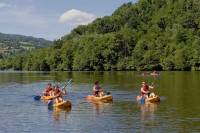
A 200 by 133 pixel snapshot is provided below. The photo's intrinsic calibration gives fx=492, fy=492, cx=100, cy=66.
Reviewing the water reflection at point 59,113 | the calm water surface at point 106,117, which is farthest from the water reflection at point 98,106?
the water reflection at point 59,113

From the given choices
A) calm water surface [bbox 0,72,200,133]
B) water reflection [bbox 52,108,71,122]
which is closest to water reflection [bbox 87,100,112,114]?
calm water surface [bbox 0,72,200,133]

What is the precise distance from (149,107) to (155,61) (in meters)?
131

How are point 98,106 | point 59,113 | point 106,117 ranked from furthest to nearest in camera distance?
point 98,106 → point 59,113 → point 106,117

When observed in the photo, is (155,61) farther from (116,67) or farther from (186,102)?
(186,102)

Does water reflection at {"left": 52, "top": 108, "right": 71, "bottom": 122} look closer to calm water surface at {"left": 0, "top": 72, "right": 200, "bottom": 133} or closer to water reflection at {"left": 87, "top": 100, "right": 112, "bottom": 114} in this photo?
calm water surface at {"left": 0, "top": 72, "right": 200, "bottom": 133}

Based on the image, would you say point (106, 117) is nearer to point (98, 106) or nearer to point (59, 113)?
point (59, 113)

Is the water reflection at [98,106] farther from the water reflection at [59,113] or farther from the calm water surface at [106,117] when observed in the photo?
the water reflection at [59,113]

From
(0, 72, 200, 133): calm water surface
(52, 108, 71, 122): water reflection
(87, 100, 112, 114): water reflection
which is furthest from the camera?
(87, 100, 112, 114): water reflection

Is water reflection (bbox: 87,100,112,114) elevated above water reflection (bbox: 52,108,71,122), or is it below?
above

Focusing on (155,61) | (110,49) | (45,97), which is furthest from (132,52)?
(45,97)

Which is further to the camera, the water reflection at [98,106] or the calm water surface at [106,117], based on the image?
the water reflection at [98,106]

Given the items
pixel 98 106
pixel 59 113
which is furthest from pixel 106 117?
pixel 98 106

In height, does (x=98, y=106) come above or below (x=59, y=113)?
above

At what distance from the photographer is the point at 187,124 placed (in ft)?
117
